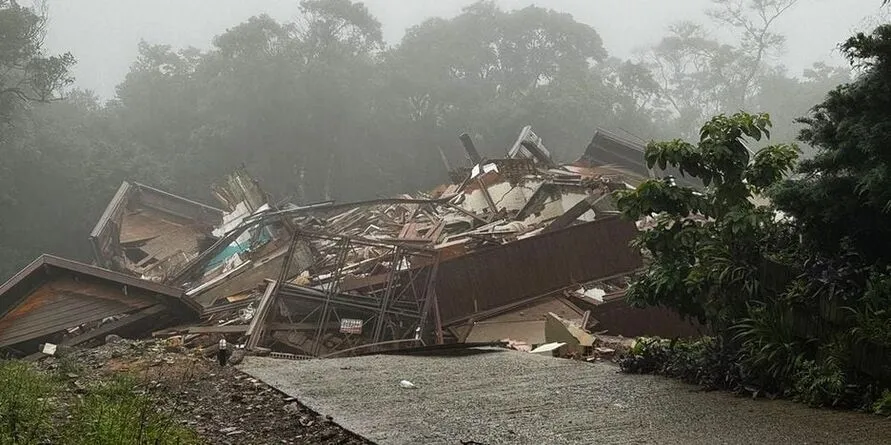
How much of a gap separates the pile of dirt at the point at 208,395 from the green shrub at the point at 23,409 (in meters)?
0.96

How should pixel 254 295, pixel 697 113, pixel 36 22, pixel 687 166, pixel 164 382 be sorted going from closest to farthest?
pixel 687 166, pixel 164 382, pixel 254 295, pixel 36 22, pixel 697 113

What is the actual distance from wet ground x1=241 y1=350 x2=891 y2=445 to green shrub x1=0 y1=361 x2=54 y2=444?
2.30m

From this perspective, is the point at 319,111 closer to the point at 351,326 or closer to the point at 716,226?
the point at 351,326

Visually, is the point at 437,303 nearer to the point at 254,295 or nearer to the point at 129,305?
the point at 254,295

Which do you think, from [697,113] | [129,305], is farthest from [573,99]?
[129,305]

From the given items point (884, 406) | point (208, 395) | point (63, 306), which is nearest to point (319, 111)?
point (63, 306)

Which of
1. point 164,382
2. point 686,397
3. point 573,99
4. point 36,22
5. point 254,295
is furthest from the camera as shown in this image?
point 573,99

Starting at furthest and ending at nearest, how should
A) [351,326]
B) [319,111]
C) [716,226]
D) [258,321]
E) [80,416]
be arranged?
1. [319,111]
2. [351,326]
3. [258,321]
4. [716,226]
5. [80,416]

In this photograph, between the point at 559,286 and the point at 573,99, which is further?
the point at 573,99

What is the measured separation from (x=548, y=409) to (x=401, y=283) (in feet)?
27.8

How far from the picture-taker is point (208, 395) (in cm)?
820

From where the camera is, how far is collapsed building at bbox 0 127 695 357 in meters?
13.8

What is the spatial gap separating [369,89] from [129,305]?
24896mm

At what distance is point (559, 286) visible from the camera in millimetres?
15633
